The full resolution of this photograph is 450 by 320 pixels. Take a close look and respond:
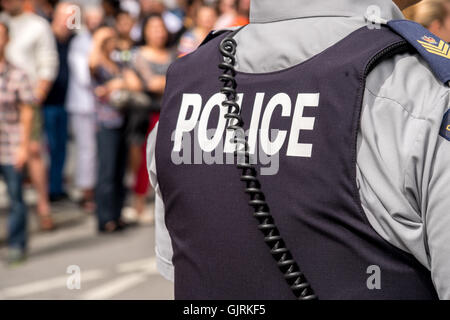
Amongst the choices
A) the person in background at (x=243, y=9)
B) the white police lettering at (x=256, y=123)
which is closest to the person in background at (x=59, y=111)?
the person in background at (x=243, y=9)

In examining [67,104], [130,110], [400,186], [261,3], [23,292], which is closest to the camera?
[400,186]

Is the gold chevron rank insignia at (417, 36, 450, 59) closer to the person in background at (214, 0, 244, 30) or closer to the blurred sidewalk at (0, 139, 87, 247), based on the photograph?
the blurred sidewalk at (0, 139, 87, 247)

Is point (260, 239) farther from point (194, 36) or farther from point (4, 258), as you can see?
point (194, 36)

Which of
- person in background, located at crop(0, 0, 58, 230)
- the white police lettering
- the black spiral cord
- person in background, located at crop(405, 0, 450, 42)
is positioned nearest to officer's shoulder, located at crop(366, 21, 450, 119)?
the white police lettering

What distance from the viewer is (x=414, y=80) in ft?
4.55

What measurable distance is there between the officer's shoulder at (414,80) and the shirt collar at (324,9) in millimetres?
97

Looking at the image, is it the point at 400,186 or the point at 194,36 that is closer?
the point at 400,186

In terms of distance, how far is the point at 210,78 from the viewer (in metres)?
1.65

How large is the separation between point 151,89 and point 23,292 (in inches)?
98.7

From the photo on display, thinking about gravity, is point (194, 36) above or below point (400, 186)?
above

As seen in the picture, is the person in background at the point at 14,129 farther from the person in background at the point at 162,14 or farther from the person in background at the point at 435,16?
the person in background at the point at 435,16

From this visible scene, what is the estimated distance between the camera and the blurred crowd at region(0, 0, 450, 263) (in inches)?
214

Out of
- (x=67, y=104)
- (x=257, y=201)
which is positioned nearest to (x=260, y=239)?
(x=257, y=201)

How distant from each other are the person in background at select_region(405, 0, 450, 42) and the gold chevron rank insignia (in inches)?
30.7
